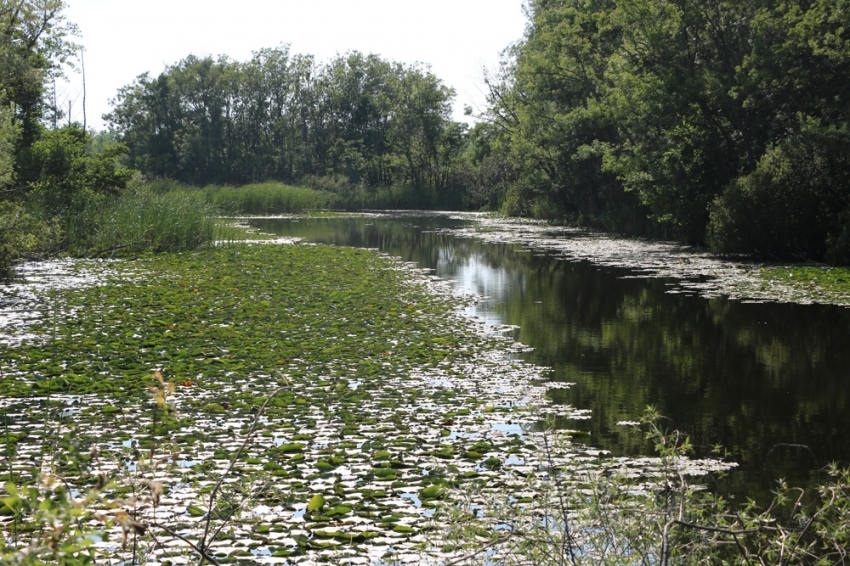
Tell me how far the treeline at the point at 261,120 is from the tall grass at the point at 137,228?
4995 centimetres

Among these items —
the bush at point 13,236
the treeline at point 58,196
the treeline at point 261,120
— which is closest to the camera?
the bush at point 13,236

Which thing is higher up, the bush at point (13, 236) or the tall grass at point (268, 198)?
the tall grass at point (268, 198)

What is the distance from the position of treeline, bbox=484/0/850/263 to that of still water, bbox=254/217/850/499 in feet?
15.3

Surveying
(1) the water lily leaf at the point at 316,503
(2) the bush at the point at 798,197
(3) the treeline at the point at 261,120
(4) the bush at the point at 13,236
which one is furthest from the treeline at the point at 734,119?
(3) the treeline at the point at 261,120

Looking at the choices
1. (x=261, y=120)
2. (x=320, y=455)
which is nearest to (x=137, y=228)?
(x=320, y=455)

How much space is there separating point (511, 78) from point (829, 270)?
33.4 m

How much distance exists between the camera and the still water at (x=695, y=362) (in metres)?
7.08

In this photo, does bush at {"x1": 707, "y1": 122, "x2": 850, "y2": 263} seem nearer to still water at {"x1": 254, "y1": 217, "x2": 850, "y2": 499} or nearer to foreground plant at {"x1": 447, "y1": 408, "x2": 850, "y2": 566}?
still water at {"x1": 254, "y1": 217, "x2": 850, "y2": 499}

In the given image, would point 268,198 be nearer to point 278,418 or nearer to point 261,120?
point 261,120

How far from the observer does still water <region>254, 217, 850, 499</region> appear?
708cm

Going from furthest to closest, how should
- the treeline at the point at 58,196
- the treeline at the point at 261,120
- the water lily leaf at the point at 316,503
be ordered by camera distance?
the treeline at the point at 261,120 < the treeline at the point at 58,196 < the water lily leaf at the point at 316,503

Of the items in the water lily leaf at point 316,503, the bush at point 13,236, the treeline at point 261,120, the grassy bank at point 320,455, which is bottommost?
the water lily leaf at point 316,503

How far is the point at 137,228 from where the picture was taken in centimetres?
2298

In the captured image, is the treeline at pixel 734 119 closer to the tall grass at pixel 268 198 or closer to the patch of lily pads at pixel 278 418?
the patch of lily pads at pixel 278 418
